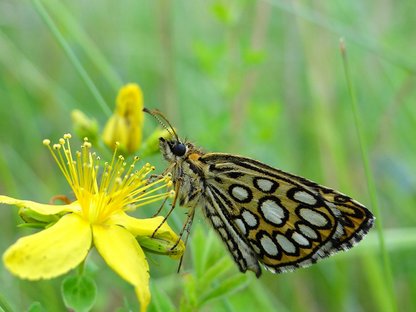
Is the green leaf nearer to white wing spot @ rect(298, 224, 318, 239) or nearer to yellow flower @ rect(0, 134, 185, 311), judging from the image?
yellow flower @ rect(0, 134, 185, 311)

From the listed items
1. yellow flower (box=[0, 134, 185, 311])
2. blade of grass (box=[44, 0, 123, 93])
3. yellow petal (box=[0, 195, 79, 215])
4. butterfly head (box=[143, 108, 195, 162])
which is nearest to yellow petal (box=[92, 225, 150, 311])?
yellow flower (box=[0, 134, 185, 311])

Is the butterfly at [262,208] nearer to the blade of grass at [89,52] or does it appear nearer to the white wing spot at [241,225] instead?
the white wing spot at [241,225]

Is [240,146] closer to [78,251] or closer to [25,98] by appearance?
[25,98]

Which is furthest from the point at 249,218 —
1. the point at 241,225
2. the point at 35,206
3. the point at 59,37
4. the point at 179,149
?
the point at 59,37

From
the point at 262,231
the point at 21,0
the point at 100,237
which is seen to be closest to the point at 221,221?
the point at 262,231

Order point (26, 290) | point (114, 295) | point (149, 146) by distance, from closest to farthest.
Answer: point (149, 146), point (26, 290), point (114, 295)
